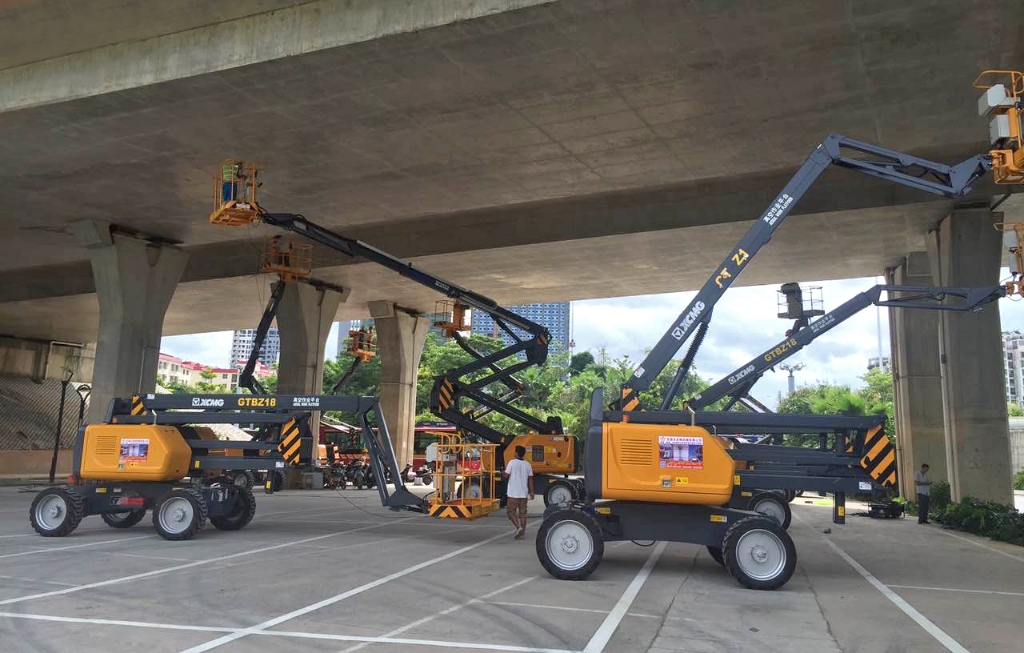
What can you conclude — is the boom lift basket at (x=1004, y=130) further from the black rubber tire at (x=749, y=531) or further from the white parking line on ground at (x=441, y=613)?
the white parking line on ground at (x=441, y=613)

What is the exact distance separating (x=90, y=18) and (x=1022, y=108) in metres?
16.7

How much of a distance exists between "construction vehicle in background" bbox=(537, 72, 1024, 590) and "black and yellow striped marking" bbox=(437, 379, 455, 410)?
33.1ft

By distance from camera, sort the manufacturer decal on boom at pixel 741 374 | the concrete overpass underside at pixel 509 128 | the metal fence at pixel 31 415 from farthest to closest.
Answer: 1. the metal fence at pixel 31 415
2. the manufacturer decal on boom at pixel 741 374
3. the concrete overpass underside at pixel 509 128

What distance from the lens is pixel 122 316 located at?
997 inches

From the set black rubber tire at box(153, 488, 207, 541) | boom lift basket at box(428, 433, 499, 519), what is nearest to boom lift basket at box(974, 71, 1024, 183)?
boom lift basket at box(428, 433, 499, 519)

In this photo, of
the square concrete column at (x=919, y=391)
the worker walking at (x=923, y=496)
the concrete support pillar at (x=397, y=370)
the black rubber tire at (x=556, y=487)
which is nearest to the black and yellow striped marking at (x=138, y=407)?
the black rubber tire at (x=556, y=487)

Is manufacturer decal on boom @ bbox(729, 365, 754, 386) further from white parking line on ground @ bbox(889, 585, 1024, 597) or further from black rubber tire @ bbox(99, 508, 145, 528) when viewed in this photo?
black rubber tire @ bbox(99, 508, 145, 528)

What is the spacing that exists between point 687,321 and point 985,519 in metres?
11.4

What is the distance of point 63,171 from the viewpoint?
20.1m

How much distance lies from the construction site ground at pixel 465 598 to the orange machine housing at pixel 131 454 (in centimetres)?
129

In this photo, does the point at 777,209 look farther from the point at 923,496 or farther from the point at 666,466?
the point at 923,496

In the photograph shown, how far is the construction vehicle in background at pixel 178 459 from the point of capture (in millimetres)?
14555

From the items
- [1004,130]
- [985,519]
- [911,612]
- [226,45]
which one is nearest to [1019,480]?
[985,519]

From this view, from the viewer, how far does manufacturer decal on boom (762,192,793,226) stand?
39.3 ft
